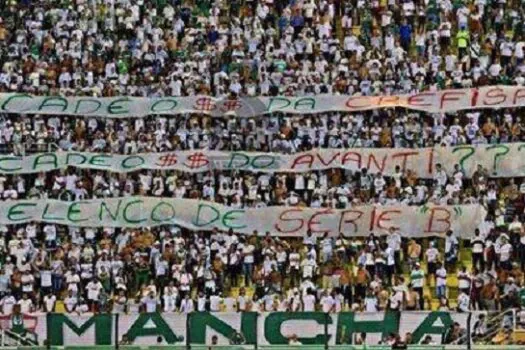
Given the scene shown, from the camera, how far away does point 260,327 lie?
129 feet

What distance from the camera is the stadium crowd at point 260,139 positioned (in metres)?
42.5

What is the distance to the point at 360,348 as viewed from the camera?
38031 mm

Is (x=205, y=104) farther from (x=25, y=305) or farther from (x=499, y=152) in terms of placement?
(x=25, y=305)

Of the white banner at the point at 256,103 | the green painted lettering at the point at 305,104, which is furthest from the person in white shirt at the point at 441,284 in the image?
the green painted lettering at the point at 305,104

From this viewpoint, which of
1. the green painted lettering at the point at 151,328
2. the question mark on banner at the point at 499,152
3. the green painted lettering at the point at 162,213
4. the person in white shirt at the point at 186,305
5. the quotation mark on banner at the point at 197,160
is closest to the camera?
the green painted lettering at the point at 151,328

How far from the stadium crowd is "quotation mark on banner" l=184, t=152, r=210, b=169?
291 millimetres

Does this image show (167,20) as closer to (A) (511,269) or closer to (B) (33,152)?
(B) (33,152)

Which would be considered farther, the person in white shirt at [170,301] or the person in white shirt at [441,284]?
the person in white shirt at [441,284]

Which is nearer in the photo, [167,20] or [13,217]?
[13,217]

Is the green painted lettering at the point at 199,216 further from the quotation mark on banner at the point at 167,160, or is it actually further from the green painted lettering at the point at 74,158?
the green painted lettering at the point at 74,158

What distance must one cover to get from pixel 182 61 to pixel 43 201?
610 centimetres

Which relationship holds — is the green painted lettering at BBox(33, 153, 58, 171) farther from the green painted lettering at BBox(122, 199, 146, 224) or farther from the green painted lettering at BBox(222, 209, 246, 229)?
the green painted lettering at BBox(222, 209, 246, 229)

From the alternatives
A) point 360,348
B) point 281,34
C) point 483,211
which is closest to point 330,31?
point 281,34

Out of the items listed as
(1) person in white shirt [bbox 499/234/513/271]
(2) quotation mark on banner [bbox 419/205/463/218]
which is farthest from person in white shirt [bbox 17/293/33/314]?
(1) person in white shirt [bbox 499/234/513/271]
